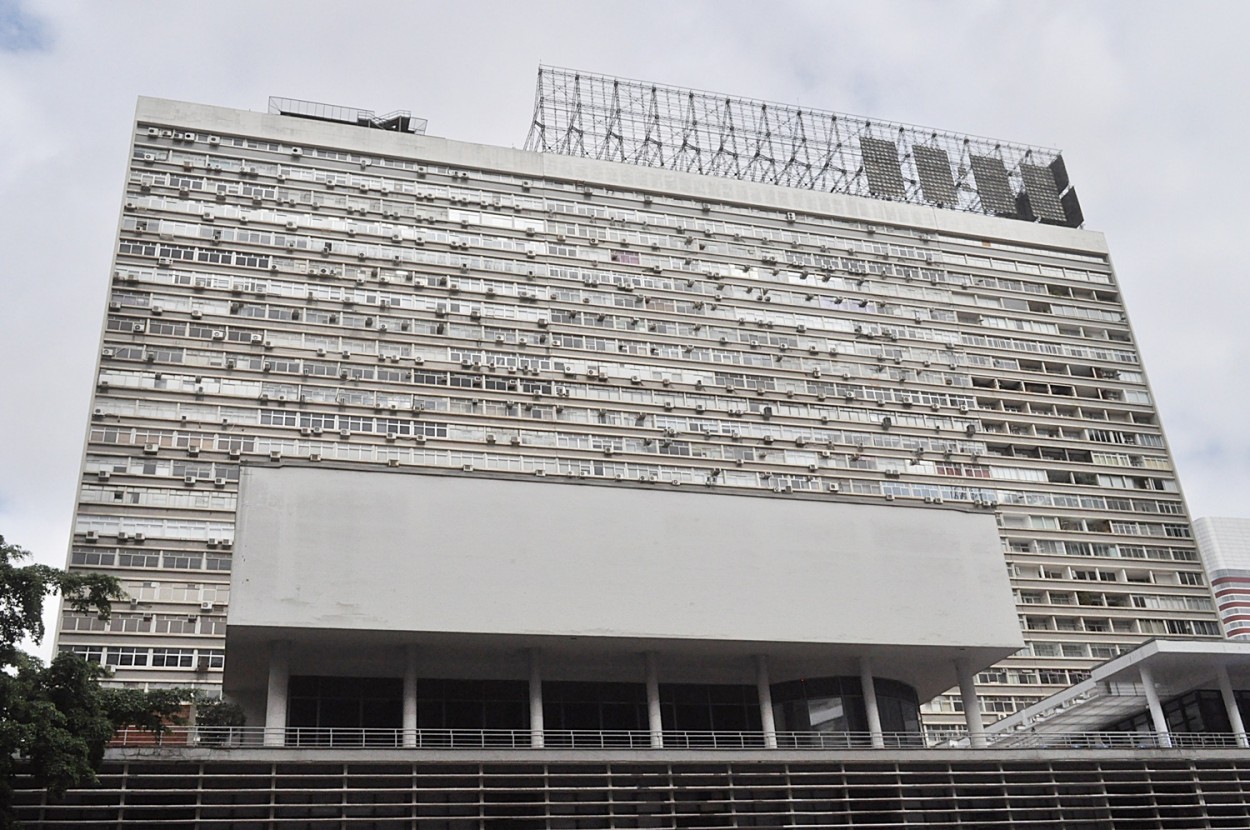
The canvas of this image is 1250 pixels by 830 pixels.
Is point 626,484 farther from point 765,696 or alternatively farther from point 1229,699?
point 1229,699

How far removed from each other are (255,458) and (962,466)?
118 ft

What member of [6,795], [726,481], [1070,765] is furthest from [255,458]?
[1070,765]

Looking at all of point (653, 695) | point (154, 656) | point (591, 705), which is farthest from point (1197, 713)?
point (154, 656)

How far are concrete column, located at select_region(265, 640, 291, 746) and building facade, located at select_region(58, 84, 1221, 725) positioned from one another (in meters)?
16.1

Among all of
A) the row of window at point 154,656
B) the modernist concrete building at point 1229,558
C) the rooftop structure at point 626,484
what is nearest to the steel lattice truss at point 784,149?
the rooftop structure at point 626,484

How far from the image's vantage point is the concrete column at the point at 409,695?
34375 millimetres

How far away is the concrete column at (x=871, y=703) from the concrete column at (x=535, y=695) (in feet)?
32.8

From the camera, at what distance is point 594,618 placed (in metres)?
36.4

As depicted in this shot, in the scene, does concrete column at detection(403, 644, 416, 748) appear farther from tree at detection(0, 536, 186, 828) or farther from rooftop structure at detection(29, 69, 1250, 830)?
tree at detection(0, 536, 186, 828)

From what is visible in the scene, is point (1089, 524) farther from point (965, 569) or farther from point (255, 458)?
point (255, 458)

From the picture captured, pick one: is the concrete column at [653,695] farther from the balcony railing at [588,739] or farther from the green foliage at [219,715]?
the green foliage at [219,715]

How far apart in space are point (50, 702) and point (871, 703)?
2297cm

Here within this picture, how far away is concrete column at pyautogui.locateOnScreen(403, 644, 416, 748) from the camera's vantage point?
34.4 m

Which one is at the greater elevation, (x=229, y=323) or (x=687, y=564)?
(x=229, y=323)
